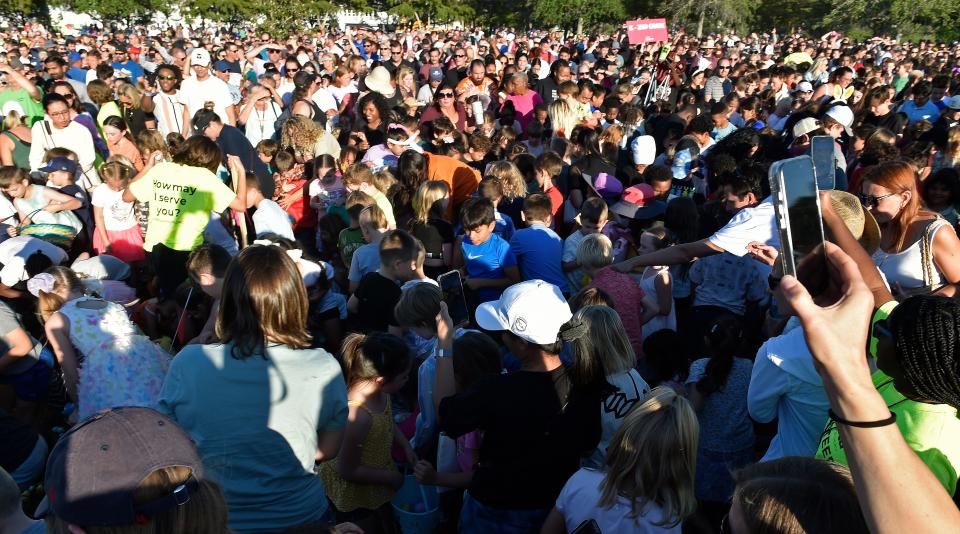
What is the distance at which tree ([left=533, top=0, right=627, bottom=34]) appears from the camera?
42.5 metres

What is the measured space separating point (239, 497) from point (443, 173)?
4362mm

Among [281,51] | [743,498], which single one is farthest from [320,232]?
[281,51]

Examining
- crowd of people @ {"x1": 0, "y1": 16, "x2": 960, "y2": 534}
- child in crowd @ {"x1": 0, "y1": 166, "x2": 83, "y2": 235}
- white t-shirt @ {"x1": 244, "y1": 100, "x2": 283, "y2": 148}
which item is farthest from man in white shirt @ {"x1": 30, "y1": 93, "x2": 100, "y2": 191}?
white t-shirt @ {"x1": 244, "y1": 100, "x2": 283, "y2": 148}

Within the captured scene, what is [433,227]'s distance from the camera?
5418 millimetres

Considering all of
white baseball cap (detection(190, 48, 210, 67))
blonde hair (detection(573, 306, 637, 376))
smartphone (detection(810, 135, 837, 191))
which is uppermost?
smartphone (detection(810, 135, 837, 191))

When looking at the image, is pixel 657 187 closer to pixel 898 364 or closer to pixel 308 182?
pixel 308 182

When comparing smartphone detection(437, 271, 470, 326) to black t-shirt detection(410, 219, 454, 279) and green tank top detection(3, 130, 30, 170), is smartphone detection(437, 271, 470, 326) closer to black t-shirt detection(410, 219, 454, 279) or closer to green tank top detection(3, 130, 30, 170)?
black t-shirt detection(410, 219, 454, 279)

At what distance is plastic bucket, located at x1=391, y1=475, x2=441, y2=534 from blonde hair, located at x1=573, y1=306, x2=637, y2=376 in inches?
40.1

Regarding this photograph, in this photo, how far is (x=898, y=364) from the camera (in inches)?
68.2

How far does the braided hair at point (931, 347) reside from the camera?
164cm

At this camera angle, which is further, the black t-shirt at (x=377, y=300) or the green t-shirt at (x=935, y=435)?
the black t-shirt at (x=377, y=300)

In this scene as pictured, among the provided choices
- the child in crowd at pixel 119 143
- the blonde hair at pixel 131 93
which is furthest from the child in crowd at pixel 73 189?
the blonde hair at pixel 131 93

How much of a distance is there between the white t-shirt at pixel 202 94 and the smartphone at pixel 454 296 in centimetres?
594

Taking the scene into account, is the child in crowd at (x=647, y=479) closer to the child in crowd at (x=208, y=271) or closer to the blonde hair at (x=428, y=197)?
the child in crowd at (x=208, y=271)
